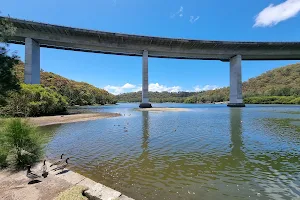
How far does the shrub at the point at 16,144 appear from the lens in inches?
251

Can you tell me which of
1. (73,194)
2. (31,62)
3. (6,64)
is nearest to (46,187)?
(73,194)

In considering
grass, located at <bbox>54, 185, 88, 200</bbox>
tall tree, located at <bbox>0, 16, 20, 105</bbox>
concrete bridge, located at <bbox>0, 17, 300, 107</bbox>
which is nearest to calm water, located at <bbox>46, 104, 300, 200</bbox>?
grass, located at <bbox>54, 185, 88, 200</bbox>

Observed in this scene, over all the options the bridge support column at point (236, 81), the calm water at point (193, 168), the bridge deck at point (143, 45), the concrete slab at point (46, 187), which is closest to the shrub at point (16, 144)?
the concrete slab at point (46, 187)

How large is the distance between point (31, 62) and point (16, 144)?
43.6 m

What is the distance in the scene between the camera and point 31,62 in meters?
41.9

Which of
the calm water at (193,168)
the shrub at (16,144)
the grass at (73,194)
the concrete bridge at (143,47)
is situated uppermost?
the concrete bridge at (143,47)

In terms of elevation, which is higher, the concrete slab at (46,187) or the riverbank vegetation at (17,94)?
the riverbank vegetation at (17,94)

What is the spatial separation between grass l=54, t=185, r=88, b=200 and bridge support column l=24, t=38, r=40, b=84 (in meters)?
44.8

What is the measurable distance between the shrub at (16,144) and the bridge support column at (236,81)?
64.5 metres

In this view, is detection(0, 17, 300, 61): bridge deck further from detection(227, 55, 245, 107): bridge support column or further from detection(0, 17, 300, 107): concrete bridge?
detection(227, 55, 245, 107): bridge support column

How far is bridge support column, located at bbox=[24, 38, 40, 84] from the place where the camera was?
134 ft

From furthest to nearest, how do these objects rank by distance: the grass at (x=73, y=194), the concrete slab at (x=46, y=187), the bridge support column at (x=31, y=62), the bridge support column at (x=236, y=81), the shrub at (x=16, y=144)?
the bridge support column at (x=236, y=81), the bridge support column at (x=31, y=62), the shrub at (x=16, y=144), the concrete slab at (x=46, y=187), the grass at (x=73, y=194)

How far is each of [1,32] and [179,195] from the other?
35.2 ft

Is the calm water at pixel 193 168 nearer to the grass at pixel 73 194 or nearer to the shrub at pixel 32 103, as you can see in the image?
the grass at pixel 73 194
